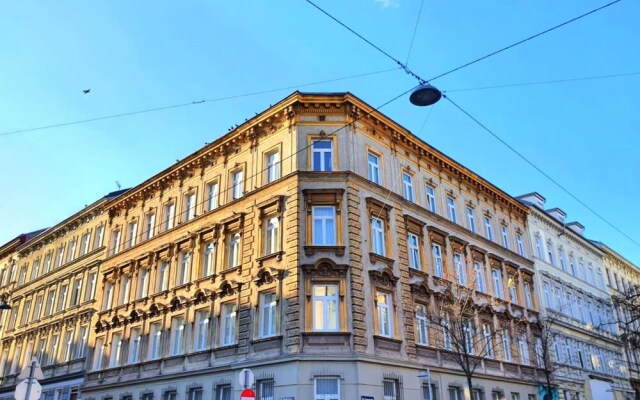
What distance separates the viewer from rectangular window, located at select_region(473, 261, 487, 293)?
28452mm

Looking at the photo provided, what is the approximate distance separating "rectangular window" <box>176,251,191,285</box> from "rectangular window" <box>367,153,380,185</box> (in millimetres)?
10027

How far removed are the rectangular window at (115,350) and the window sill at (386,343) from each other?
1532 centimetres

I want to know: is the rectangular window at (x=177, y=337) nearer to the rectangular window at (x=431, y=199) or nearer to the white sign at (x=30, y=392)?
the white sign at (x=30, y=392)

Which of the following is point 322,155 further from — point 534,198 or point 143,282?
point 534,198

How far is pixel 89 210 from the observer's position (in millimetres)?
36500

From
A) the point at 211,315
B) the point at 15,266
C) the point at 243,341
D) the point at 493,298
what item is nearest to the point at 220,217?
the point at 211,315

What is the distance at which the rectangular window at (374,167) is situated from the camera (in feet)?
80.2

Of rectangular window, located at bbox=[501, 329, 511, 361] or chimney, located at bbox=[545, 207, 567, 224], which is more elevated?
chimney, located at bbox=[545, 207, 567, 224]

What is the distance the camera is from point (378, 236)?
23297 millimetres

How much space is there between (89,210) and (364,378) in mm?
25073

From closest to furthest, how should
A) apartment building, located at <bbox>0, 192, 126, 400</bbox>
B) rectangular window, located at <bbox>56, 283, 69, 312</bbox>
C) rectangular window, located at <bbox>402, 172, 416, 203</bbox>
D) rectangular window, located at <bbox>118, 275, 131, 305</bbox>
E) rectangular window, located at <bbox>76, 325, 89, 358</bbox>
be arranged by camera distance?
1. rectangular window, located at <bbox>402, 172, 416, 203</bbox>
2. rectangular window, located at <bbox>118, 275, 131, 305</bbox>
3. rectangular window, located at <bbox>76, 325, 89, 358</bbox>
4. apartment building, located at <bbox>0, 192, 126, 400</bbox>
5. rectangular window, located at <bbox>56, 283, 69, 312</bbox>

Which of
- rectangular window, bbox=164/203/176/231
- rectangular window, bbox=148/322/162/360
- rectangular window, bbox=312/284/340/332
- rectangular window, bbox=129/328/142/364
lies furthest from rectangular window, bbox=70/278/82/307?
Result: rectangular window, bbox=312/284/340/332

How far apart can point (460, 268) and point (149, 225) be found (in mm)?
17584

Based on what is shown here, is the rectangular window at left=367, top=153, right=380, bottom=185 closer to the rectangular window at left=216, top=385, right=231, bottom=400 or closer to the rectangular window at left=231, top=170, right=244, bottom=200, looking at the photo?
the rectangular window at left=231, top=170, right=244, bottom=200
